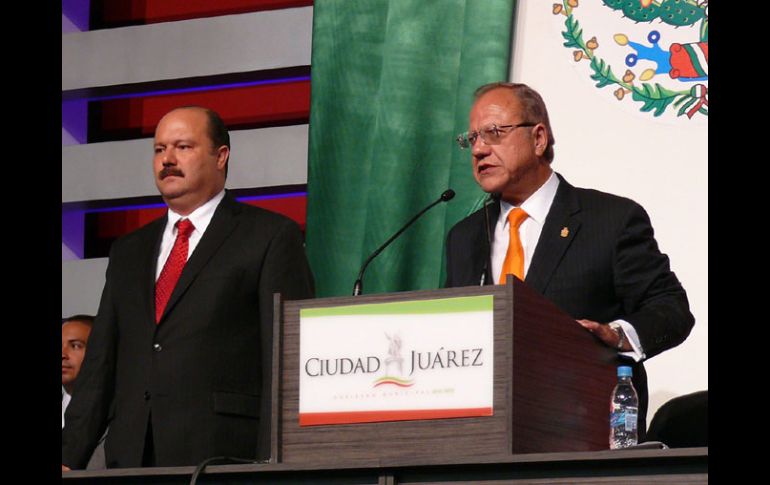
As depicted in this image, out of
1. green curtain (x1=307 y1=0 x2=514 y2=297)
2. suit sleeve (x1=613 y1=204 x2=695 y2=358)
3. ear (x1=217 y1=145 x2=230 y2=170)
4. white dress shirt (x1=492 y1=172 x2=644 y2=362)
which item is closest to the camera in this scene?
suit sleeve (x1=613 y1=204 x2=695 y2=358)

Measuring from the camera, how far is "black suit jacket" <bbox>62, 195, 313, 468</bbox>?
2727 mm

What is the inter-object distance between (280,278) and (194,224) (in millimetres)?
282

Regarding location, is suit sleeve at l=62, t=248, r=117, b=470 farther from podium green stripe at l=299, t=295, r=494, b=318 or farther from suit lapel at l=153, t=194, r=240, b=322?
podium green stripe at l=299, t=295, r=494, b=318

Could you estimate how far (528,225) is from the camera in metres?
2.74

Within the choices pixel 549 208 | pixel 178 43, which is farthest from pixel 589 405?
pixel 178 43

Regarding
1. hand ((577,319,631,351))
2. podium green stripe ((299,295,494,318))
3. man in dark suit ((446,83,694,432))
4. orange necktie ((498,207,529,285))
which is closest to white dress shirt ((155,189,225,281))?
man in dark suit ((446,83,694,432))

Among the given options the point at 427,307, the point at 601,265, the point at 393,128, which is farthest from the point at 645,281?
the point at 393,128

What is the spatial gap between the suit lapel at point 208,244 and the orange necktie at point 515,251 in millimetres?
629

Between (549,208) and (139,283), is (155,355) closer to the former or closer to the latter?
(139,283)

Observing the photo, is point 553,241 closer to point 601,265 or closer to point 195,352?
point 601,265

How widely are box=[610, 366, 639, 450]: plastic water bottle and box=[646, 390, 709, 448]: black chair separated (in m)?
0.91
